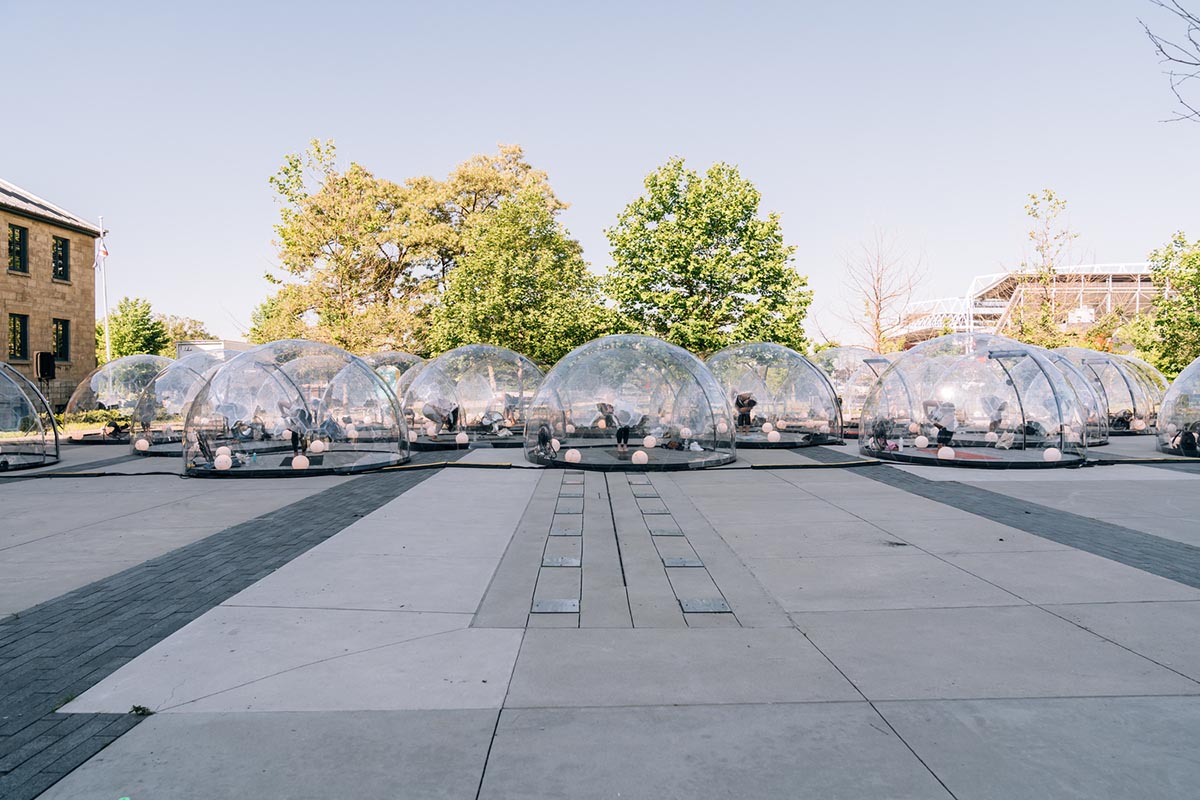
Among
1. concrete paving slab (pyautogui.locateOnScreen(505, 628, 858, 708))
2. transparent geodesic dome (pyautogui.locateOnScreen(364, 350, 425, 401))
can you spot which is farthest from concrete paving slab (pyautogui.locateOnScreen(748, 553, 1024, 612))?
transparent geodesic dome (pyautogui.locateOnScreen(364, 350, 425, 401))

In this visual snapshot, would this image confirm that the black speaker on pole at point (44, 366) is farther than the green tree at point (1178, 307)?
No

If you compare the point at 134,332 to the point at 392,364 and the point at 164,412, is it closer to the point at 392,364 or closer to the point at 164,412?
the point at 392,364

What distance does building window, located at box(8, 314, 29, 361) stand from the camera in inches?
1160

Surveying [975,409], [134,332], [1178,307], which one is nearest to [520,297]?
[975,409]

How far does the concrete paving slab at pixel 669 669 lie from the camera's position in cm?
393

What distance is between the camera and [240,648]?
4.68 metres

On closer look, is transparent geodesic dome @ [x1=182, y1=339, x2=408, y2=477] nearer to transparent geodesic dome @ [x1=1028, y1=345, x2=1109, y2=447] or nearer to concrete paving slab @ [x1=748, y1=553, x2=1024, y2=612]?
concrete paving slab @ [x1=748, y1=553, x2=1024, y2=612]

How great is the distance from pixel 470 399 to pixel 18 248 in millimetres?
22279

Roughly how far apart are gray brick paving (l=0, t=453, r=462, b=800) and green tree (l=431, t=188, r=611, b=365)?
993 inches

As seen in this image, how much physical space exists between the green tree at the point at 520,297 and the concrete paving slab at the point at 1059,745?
3066 cm

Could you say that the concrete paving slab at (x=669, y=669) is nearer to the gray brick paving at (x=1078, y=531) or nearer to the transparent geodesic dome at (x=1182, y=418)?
the gray brick paving at (x=1078, y=531)

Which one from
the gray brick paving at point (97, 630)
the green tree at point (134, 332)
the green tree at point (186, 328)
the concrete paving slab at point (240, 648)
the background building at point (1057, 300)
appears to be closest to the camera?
the gray brick paving at point (97, 630)

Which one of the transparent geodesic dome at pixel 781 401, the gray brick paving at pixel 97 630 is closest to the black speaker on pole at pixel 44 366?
the gray brick paving at pixel 97 630

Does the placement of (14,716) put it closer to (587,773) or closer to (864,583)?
(587,773)
